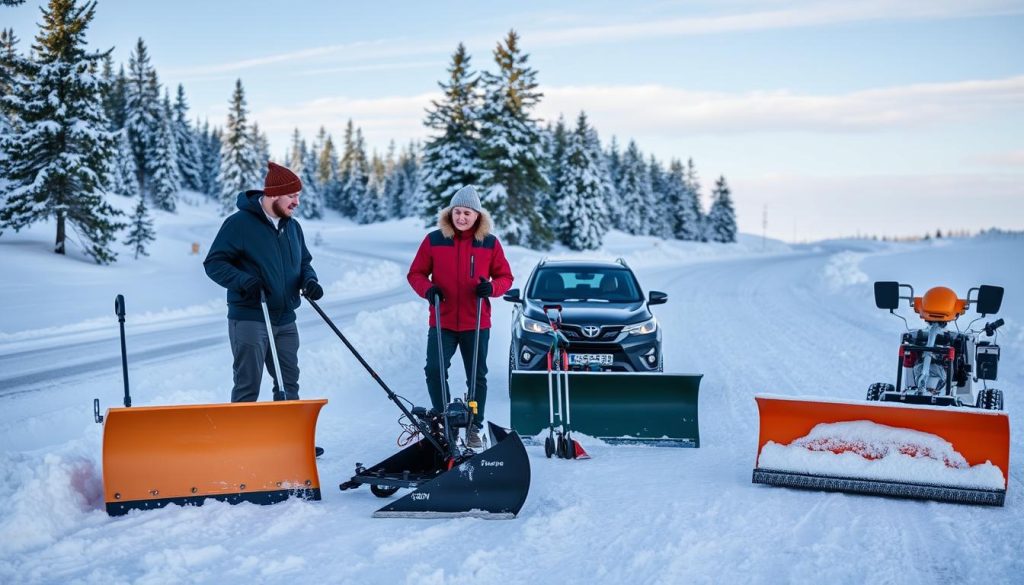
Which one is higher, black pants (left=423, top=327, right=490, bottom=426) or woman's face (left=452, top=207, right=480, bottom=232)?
woman's face (left=452, top=207, right=480, bottom=232)

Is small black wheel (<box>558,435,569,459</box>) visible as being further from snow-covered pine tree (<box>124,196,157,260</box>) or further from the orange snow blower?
snow-covered pine tree (<box>124,196,157,260</box>)

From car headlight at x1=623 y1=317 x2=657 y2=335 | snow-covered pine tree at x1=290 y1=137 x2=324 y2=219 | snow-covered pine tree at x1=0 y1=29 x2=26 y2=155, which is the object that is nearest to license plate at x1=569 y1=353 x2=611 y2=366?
car headlight at x1=623 y1=317 x2=657 y2=335

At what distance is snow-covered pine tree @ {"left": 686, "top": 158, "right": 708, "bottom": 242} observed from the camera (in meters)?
98.1

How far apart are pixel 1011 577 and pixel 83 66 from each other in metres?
36.0

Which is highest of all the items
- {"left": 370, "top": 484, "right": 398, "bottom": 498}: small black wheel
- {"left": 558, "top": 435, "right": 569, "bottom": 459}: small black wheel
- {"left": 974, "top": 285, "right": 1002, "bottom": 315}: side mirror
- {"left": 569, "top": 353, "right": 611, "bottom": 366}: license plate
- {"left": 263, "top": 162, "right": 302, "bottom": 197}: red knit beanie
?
{"left": 263, "top": 162, "right": 302, "bottom": 197}: red knit beanie

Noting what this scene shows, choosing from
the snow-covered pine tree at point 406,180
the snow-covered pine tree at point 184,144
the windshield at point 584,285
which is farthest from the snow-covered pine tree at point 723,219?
the windshield at point 584,285

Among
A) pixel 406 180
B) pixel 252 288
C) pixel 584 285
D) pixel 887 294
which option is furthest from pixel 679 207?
pixel 252 288

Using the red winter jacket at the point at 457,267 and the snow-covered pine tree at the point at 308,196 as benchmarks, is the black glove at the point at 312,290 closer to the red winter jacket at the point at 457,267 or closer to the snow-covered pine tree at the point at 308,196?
the red winter jacket at the point at 457,267

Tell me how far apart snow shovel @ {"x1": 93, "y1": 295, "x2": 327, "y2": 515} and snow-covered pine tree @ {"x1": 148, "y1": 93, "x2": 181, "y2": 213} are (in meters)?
78.6

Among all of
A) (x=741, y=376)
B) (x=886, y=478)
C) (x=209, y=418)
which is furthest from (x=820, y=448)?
(x=741, y=376)

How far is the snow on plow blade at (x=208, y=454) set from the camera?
5160mm

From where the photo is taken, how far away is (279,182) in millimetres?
6043

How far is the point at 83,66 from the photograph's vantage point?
32.8 m

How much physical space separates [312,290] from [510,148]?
38.8m
